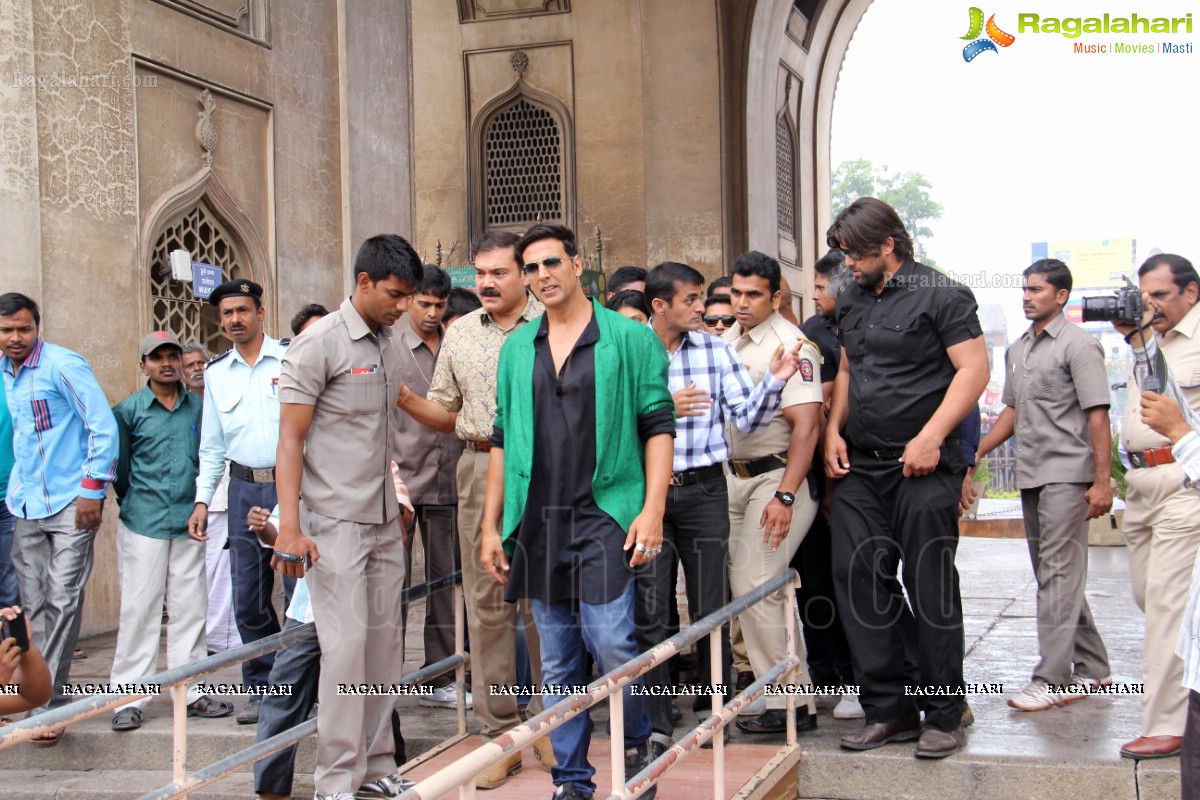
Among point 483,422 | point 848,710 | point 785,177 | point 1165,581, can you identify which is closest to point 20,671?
point 483,422

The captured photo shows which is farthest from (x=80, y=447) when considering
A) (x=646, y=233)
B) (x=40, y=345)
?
(x=646, y=233)

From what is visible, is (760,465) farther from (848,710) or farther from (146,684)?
(146,684)

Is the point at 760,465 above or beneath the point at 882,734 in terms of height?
above

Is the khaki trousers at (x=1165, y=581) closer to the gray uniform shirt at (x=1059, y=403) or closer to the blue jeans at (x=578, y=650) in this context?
the gray uniform shirt at (x=1059, y=403)

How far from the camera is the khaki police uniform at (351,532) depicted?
4.38 metres

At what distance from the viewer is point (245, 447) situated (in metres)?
5.93

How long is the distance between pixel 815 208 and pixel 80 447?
1581 cm

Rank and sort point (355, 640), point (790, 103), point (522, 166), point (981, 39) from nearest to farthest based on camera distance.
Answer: point (355, 640)
point (522, 166)
point (981, 39)
point (790, 103)

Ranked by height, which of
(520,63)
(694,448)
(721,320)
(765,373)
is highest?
(520,63)

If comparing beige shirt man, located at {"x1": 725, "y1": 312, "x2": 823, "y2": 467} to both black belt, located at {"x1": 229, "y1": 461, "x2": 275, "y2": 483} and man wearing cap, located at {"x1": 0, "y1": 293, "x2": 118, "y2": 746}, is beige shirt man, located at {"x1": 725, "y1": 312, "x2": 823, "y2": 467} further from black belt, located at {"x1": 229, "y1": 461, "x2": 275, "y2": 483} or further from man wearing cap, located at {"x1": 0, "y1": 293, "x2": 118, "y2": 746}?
man wearing cap, located at {"x1": 0, "y1": 293, "x2": 118, "y2": 746}

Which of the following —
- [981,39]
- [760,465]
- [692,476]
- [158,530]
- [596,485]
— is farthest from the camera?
[981,39]

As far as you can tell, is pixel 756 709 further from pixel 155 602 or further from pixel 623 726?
pixel 155 602

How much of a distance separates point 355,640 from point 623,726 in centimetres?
106

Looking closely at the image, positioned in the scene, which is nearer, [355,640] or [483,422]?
[355,640]
